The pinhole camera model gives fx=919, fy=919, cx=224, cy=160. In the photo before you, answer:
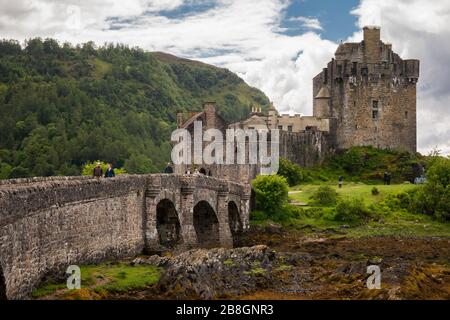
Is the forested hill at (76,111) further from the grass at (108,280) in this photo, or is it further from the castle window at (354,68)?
the grass at (108,280)

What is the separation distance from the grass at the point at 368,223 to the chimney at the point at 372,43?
74.3 feet

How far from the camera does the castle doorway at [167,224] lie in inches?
1777

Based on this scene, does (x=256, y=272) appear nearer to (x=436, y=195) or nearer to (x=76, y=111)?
(x=436, y=195)

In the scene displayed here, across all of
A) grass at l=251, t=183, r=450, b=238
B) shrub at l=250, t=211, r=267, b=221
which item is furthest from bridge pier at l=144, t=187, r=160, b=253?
shrub at l=250, t=211, r=267, b=221

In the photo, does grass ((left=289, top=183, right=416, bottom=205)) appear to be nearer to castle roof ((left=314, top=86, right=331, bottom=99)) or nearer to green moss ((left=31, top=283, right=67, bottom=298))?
castle roof ((left=314, top=86, right=331, bottom=99))

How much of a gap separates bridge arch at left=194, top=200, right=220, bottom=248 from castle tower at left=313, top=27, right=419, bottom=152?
113ft

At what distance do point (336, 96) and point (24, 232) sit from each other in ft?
205

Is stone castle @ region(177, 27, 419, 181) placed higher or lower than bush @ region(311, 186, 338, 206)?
higher

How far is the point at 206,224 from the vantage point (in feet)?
173

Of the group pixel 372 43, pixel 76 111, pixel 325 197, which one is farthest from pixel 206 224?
pixel 76 111

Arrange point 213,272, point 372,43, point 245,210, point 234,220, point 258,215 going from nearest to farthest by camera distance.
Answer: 1. point 213,272
2. point 234,220
3. point 245,210
4. point 258,215
5. point 372,43

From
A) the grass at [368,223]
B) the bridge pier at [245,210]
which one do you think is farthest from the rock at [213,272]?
the bridge pier at [245,210]

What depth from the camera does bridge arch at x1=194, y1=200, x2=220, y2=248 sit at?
5206cm

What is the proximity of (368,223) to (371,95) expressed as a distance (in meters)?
27.2
